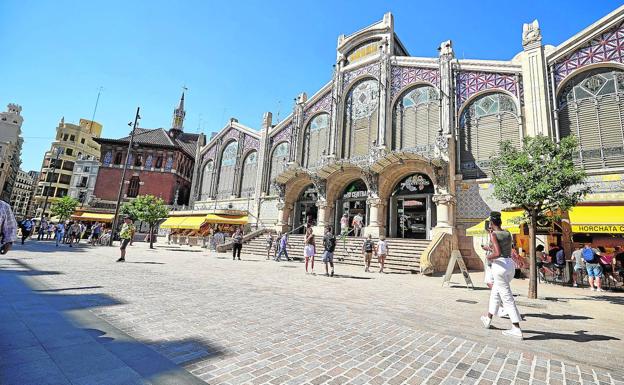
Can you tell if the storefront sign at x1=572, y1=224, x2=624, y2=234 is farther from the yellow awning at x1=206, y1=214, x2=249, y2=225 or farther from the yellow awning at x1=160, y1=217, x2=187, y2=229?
the yellow awning at x1=160, y1=217, x2=187, y2=229

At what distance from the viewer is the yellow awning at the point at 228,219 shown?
2598 cm

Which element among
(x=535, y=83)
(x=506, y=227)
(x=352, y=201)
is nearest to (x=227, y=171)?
(x=352, y=201)

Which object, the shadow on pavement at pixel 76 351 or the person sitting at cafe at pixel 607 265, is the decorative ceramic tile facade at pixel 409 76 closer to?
the person sitting at cafe at pixel 607 265

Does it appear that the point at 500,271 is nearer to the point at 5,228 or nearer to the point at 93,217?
the point at 5,228

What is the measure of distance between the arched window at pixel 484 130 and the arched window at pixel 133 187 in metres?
39.4

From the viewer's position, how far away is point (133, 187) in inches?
1574

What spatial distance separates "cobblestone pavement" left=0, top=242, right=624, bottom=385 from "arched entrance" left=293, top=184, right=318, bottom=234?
1617 centimetres

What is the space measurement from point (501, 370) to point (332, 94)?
23016 millimetres

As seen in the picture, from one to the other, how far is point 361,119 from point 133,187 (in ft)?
109

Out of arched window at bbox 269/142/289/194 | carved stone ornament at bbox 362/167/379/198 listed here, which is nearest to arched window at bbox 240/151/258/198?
arched window at bbox 269/142/289/194

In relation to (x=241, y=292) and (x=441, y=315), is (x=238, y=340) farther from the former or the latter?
(x=441, y=315)

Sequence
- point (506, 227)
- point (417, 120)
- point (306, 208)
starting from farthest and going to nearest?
point (306, 208) < point (417, 120) < point (506, 227)

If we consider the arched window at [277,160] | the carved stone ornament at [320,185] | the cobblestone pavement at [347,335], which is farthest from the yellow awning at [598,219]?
the arched window at [277,160]

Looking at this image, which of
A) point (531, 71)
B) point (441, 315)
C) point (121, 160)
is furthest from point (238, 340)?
point (121, 160)
